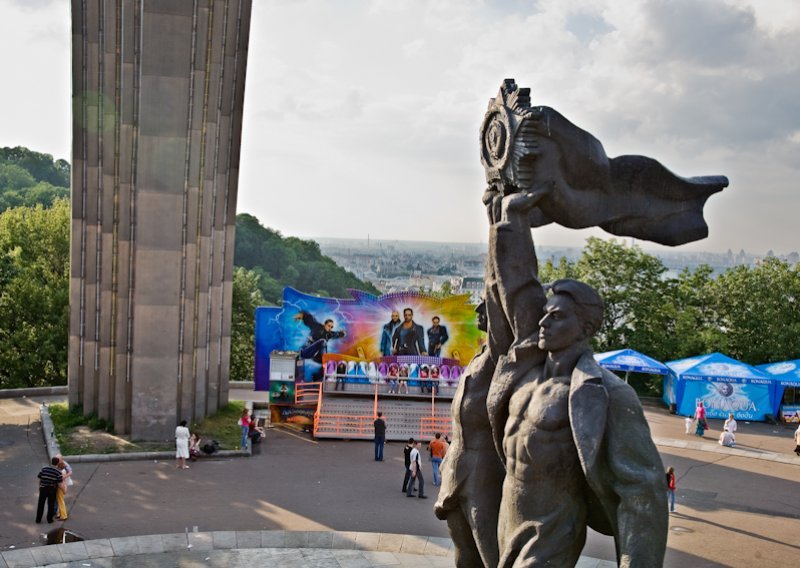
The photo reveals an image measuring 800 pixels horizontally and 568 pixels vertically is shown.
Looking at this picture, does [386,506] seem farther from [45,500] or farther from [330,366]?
[330,366]

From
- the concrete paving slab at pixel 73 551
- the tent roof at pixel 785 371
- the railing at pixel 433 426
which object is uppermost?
the tent roof at pixel 785 371

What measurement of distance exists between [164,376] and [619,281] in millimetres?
21320

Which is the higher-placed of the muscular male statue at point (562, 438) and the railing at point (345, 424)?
the muscular male statue at point (562, 438)

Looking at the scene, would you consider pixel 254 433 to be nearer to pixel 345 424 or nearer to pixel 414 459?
pixel 345 424

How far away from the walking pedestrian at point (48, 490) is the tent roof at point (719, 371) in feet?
72.5

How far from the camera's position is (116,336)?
A: 971 inches

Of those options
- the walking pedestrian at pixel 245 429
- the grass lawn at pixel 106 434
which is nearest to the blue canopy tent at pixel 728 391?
the walking pedestrian at pixel 245 429

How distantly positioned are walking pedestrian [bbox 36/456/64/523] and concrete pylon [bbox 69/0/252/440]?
6.99m

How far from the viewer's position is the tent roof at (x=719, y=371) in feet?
98.2

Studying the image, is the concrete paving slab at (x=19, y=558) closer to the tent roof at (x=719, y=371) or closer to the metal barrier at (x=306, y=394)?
the metal barrier at (x=306, y=394)

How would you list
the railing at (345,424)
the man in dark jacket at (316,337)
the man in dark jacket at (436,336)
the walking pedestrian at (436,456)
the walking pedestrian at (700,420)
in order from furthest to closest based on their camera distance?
the man in dark jacket at (436,336) → the man in dark jacket at (316,337) → the walking pedestrian at (700,420) → the railing at (345,424) → the walking pedestrian at (436,456)

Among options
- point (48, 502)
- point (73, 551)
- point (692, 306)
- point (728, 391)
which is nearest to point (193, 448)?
point (48, 502)

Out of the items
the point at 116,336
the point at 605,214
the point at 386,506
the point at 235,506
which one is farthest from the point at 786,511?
the point at 116,336

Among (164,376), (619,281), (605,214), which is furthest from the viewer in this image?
(619,281)
